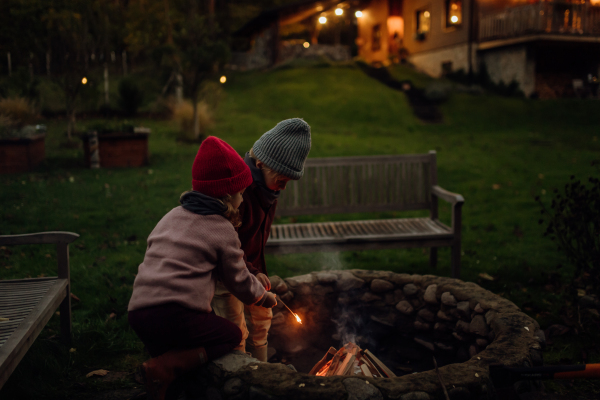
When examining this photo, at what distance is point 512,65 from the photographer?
1891 cm

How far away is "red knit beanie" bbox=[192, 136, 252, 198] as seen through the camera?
83.4 inches

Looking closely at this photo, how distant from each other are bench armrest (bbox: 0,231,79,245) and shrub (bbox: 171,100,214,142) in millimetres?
8658

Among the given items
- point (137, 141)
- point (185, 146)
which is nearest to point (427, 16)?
point (185, 146)

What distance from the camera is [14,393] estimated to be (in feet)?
9.03

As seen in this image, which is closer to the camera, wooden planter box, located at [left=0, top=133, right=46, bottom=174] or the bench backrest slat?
the bench backrest slat

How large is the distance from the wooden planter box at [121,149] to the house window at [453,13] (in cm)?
1743

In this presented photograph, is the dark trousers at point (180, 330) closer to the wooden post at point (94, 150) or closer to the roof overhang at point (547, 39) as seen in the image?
the wooden post at point (94, 150)

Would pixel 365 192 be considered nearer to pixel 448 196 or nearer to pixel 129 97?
pixel 448 196

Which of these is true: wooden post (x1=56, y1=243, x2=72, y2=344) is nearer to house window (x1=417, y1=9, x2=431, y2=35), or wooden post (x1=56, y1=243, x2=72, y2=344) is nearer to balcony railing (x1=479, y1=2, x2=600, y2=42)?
balcony railing (x1=479, y1=2, x2=600, y2=42)

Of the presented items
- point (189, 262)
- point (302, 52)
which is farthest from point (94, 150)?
point (302, 52)

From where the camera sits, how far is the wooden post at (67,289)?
3.23m

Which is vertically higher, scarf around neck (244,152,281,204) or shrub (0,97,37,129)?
shrub (0,97,37,129)

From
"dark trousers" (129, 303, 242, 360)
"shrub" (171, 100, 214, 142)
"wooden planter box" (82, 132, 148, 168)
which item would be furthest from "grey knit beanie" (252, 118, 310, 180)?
"shrub" (171, 100, 214, 142)

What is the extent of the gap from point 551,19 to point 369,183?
16.3 metres
